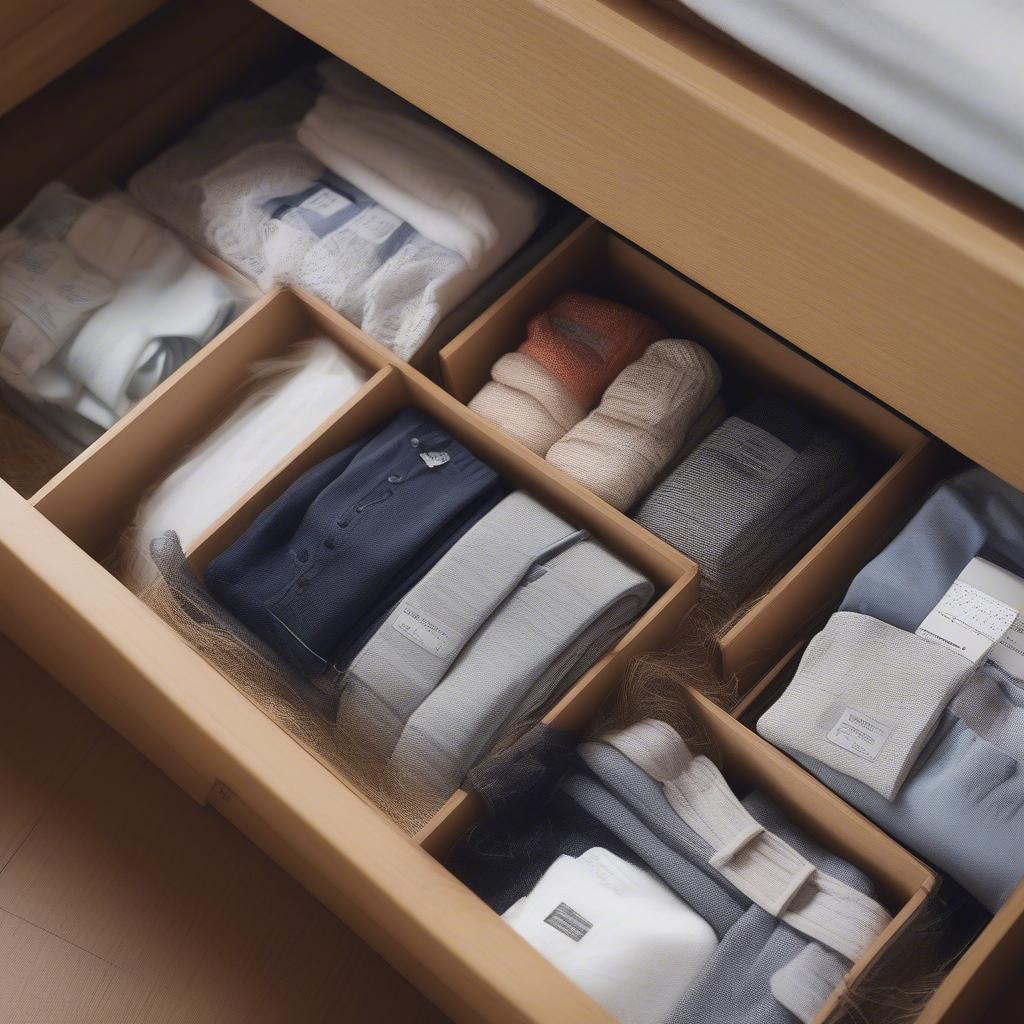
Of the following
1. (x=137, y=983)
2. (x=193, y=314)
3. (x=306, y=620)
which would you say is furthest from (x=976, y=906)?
(x=193, y=314)

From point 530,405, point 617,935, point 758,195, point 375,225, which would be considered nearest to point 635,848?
point 617,935

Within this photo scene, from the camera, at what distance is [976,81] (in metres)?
0.72

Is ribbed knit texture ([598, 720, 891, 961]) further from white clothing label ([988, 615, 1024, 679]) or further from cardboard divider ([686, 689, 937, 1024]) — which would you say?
white clothing label ([988, 615, 1024, 679])

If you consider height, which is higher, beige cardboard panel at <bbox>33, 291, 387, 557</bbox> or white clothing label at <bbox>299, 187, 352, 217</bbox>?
white clothing label at <bbox>299, 187, 352, 217</bbox>

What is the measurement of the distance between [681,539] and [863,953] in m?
0.36

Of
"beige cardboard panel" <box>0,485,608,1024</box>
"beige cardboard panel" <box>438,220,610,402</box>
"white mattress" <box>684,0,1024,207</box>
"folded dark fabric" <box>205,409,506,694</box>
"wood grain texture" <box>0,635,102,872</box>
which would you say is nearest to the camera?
"white mattress" <box>684,0,1024,207</box>

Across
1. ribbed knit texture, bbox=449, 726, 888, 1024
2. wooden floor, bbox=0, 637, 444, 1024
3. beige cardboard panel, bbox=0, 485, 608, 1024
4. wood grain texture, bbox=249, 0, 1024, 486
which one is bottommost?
wooden floor, bbox=0, 637, 444, 1024

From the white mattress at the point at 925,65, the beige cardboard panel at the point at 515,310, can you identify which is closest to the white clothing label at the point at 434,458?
the beige cardboard panel at the point at 515,310

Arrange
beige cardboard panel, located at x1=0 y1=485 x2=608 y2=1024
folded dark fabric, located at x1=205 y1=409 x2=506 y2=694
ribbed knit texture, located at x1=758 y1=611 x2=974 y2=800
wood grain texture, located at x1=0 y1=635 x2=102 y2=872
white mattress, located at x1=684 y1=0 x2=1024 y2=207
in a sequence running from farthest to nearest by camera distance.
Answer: wood grain texture, located at x1=0 y1=635 x2=102 y2=872 → folded dark fabric, located at x1=205 y1=409 x2=506 y2=694 → ribbed knit texture, located at x1=758 y1=611 x2=974 y2=800 → beige cardboard panel, located at x1=0 y1=485 x2=608 y2=1024 → white mattress, located at x1=684 y1=0 x2=1024 y2=207

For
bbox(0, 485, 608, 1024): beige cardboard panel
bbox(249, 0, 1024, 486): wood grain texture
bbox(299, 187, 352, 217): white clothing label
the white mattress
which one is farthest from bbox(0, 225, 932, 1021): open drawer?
the white mattress

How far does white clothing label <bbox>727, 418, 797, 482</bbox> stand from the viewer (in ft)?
3.56

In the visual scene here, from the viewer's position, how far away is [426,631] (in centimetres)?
103

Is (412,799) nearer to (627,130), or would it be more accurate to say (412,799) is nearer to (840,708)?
(840,708)

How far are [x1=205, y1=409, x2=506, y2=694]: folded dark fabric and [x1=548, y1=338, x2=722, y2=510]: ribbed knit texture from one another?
3.6 inches
